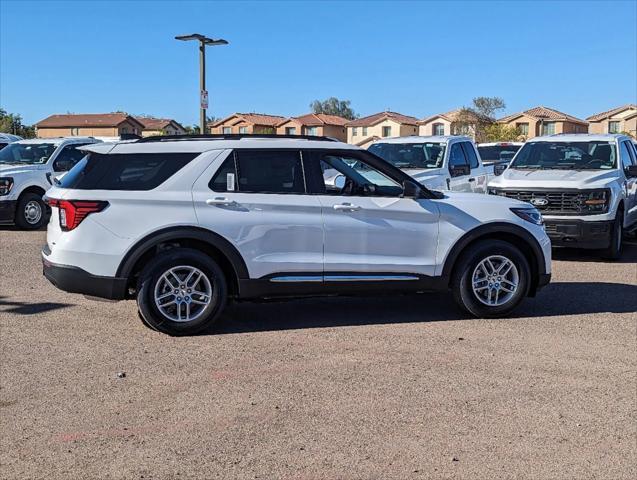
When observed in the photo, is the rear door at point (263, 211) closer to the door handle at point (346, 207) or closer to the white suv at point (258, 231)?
the white suv at point (258, 231)

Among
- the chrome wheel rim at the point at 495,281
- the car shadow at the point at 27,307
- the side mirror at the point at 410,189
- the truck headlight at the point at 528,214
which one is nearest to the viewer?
the side mirror at the point at 410,189

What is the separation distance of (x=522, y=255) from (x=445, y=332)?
1.22 meters

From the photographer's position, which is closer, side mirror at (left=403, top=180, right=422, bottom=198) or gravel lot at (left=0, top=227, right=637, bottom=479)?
gravel lot at (left=0, top=227, right=637, bottom=479)

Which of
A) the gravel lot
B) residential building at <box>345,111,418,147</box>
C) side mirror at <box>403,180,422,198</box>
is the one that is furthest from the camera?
residential building at <box>345,111,418,147</box>

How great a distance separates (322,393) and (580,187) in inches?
286

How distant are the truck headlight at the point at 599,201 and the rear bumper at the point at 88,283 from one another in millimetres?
7372

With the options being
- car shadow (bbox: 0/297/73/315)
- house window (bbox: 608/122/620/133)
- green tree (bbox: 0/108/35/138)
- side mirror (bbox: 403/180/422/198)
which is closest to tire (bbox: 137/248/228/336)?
car shadow (bbox: 0/297/73/315)

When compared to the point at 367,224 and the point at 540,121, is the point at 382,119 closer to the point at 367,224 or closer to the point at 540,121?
the point at 540,121

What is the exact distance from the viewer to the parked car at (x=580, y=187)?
417 inches

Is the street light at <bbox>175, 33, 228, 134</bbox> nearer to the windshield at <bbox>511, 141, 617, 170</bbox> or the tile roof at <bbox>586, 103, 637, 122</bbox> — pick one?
the windshield at <bbox>511, 141, 617, 170</bbox>

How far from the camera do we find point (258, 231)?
6340 mm

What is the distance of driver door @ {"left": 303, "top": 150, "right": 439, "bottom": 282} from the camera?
6.53 m

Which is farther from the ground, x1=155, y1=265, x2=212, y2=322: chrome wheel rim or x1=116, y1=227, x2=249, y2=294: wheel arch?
x1=116, y1=227, x2=249, y2=294: wheel arch

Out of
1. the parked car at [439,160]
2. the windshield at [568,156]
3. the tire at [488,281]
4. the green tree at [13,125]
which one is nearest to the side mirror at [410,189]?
the tire at [488,281]
